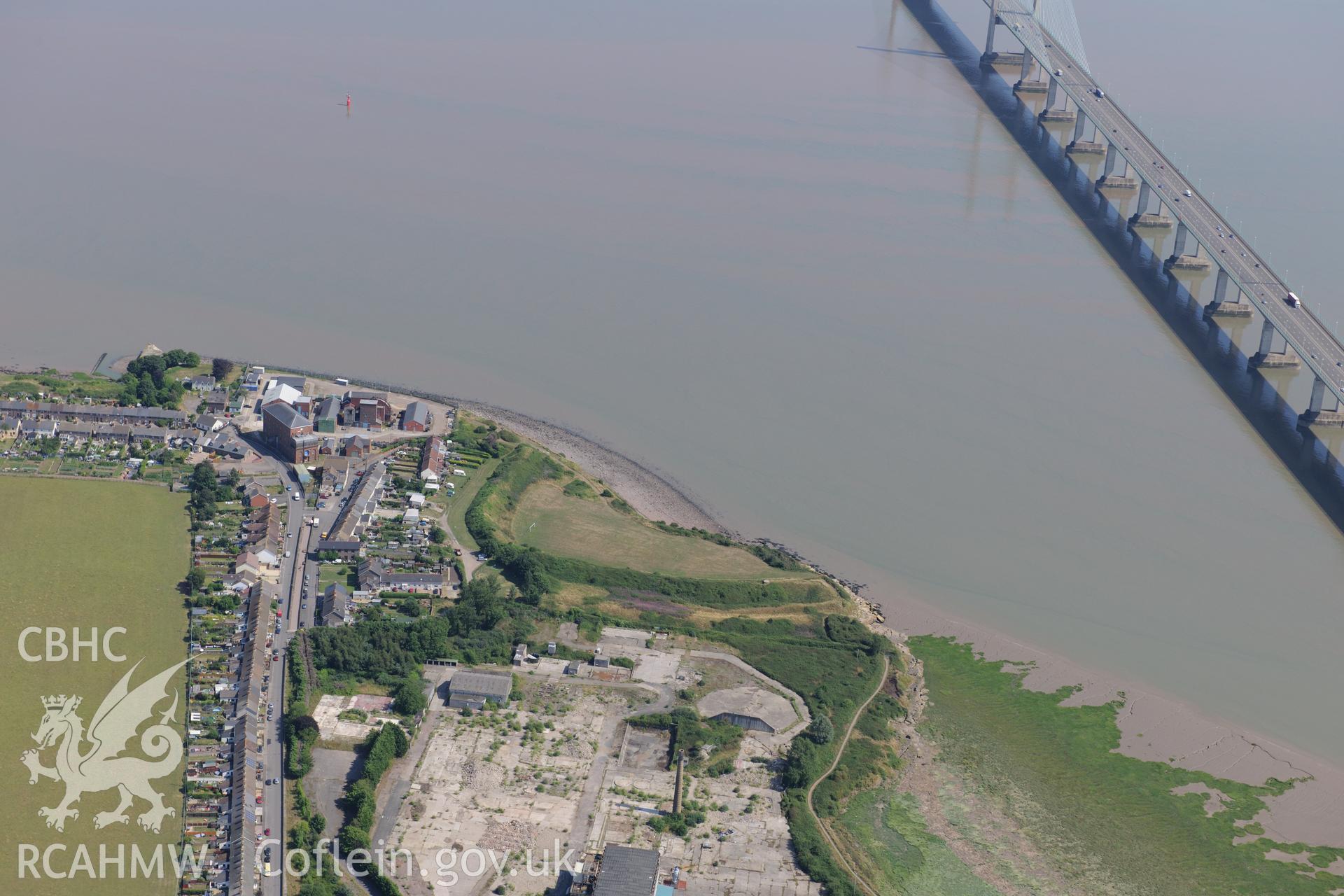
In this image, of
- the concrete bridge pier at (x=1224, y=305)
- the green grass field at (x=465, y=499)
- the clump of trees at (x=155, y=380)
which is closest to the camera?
the green grass field at (x=465, y=499)

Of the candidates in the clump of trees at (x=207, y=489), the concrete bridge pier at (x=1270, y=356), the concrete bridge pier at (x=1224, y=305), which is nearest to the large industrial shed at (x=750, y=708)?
the clump of trees at (x=207, y=489)

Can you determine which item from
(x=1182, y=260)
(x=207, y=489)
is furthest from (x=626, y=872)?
(x=1182, y=260)

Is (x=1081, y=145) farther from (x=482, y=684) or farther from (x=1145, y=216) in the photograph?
(x=482, y=684)

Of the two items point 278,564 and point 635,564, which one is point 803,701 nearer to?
point 635,564

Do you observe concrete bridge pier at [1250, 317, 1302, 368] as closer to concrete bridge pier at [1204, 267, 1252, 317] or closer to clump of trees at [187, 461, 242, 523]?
concrete bridge pier at [1204, 267, 1252, 317]

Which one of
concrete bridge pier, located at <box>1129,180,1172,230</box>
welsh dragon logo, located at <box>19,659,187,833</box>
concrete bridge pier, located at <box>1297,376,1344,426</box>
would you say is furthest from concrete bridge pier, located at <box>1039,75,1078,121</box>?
welsh dragon logo, located at <box>19,659,187,833</box>

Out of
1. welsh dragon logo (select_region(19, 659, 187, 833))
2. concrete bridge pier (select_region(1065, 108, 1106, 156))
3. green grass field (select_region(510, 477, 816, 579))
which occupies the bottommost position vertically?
welsh dragon logo (select_region(19, 659, 187, 833))

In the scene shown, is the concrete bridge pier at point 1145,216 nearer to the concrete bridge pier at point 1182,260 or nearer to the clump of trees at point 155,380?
the concrete bridge pier at point 1182,260
